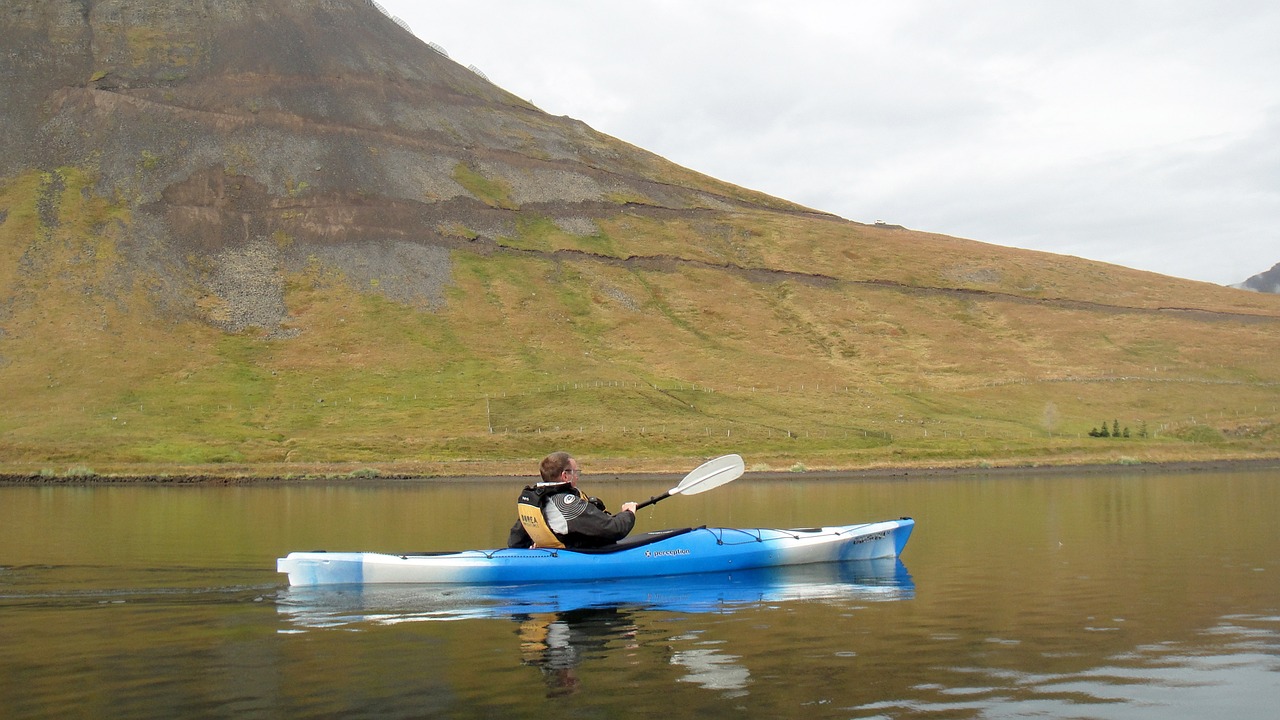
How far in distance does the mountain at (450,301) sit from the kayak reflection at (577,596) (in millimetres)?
53238

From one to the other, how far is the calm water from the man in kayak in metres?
1.22

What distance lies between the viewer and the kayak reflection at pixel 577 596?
20.5 m

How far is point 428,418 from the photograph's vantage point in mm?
96875

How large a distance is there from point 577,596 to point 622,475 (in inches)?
1996

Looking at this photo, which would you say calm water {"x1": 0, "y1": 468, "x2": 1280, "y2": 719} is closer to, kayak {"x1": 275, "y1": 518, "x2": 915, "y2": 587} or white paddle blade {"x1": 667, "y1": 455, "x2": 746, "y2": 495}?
kayak {"x1": 275, "y1": 518, "x2": 915, "y2": 587}

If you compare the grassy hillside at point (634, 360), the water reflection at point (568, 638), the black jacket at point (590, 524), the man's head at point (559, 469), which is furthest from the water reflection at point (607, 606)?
the grassy hillside at point (634, 360)

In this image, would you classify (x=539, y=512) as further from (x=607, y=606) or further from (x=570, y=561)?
(x=607, y=606)

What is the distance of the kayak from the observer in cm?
2328

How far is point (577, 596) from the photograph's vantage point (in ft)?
73.6

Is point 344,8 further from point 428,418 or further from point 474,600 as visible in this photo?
point 474,600

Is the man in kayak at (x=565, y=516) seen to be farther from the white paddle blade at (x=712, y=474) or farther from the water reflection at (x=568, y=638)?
the white paddle blade at (x=712, y=474)

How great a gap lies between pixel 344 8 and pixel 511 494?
146049 mm

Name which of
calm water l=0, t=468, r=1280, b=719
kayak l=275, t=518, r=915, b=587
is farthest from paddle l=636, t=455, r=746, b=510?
calm water l=0, t=468, r=1280, b=719

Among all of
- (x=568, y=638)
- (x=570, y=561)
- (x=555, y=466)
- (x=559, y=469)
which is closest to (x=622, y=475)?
(x=570, y=561)
